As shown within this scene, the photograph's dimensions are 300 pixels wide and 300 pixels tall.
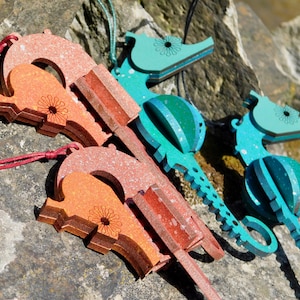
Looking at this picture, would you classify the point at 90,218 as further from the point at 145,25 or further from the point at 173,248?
the point at 145,25

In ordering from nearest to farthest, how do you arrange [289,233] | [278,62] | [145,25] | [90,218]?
[90,218], [289,233], [145,25], [278,62]

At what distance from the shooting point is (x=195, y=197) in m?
1.74

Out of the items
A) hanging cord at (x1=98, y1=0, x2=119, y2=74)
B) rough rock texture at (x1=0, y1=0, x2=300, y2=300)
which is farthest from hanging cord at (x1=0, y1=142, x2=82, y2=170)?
hanging cord at (x1=98, y1=0, x2=119, y2=74)

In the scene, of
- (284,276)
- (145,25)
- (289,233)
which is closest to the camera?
(284,276)

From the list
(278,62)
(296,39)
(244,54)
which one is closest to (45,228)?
(244,54)

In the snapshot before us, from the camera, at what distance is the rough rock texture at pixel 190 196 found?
1.41 metres

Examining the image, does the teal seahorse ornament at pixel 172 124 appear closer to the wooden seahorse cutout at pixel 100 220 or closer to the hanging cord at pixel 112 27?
the hanging cord at pixel 112 27

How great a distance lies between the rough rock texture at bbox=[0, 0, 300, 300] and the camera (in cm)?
141

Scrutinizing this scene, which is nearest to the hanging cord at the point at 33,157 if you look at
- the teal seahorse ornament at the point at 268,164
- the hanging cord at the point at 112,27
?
the hanging cord at the point at 112,27

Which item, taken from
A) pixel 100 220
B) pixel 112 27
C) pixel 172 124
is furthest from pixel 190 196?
pixel 112 27

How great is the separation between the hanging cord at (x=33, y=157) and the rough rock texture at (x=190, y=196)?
0.02 meters

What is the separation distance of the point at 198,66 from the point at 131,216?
72 centimetres

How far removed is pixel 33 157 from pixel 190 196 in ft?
1.43

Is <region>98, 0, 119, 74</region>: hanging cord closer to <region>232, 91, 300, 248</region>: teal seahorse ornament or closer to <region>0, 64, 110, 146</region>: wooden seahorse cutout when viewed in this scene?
<region>0, 64, 110, 146</region>: wooden seahorse cutout
